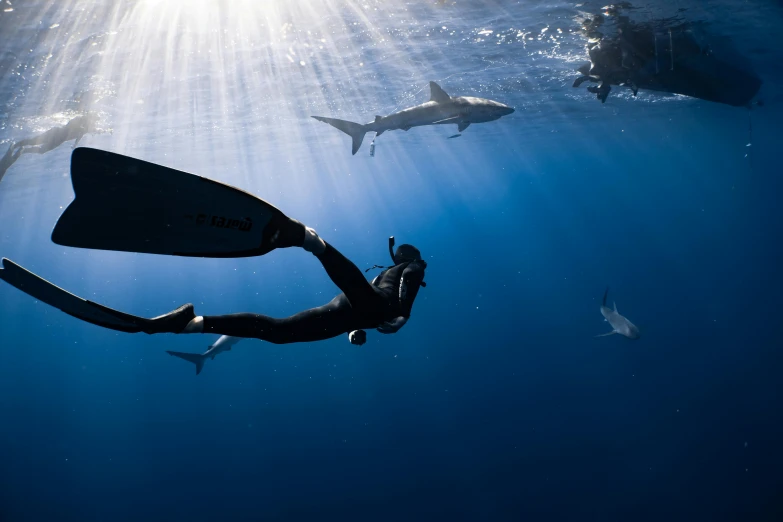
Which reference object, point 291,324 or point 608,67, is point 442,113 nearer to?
point 608,67

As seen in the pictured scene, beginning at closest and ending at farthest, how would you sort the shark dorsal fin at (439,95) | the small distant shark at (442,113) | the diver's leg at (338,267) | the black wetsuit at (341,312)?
the diver's leg at (338,267) < the black wetsuit at (341,312) < the small distant shark at (442,113) < the shark dorsal fin at (439,95)

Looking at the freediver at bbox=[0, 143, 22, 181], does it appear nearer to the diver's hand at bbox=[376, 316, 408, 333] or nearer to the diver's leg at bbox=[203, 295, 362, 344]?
the diver's leg at bbox=[203, 295, 362, 344]

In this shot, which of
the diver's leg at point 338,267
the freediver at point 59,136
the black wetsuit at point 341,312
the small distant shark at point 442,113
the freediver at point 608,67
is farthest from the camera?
the freediver at point 59,136

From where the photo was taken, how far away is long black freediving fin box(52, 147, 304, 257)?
279 centimetres

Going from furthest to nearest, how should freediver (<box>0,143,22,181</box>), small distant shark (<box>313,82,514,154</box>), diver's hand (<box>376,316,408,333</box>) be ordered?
freediver (<box>0,143,22,181</box>) < small distant shark (<box>313,82,514,154</box>) < diver's hand (<box>376,316,408,333</box>)

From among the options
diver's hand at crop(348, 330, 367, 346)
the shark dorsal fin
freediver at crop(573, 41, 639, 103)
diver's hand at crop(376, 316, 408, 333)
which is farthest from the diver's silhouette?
freediver at crop(573, 41, 639, 103)

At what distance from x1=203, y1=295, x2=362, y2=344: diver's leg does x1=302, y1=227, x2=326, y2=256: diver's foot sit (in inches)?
33.3

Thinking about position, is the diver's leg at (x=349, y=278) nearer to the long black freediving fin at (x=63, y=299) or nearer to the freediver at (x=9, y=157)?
the long black freediving fin at (x=63, y=299)

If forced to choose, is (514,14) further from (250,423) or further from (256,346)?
(256,346)

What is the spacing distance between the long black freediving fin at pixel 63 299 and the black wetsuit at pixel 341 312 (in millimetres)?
642

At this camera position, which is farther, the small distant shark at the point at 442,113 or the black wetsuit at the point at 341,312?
the small distant shark at the point at 442,113

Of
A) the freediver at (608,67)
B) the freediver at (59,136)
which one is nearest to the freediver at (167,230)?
the freediver at (608,67)

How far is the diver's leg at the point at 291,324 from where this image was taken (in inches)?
141

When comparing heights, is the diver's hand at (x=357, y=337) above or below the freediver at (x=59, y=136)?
above
